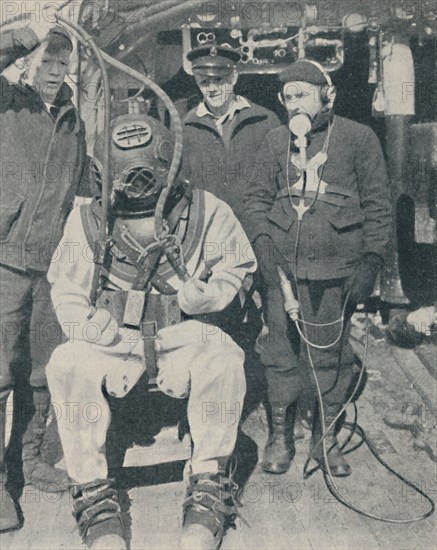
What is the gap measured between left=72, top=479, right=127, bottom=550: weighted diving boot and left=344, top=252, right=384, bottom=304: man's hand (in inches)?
60.0

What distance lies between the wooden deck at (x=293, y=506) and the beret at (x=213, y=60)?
6.97ft

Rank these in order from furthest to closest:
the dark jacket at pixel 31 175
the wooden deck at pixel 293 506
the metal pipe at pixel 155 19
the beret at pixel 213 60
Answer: the metal pipe at pixel 155 19
the beret at pixel 213 60
the dark jacket at pixel 31 175
the wooden deck at pixel 293 506

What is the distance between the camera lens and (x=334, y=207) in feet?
13.3

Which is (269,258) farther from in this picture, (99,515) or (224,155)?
(99,515)

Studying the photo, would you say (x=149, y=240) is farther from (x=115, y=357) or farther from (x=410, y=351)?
(x=410, y=351)

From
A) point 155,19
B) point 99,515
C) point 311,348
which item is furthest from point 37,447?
point 155,19

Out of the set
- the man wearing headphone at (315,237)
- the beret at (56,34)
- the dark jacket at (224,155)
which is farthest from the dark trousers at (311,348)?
the beret at (56,34)

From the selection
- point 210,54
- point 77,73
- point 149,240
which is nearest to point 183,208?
point 149,240

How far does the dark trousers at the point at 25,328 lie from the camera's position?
3.93 m

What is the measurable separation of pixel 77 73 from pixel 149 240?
102 inches

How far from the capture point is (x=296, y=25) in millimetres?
6133

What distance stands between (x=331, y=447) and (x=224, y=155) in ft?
6.00

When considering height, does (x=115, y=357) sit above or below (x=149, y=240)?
below

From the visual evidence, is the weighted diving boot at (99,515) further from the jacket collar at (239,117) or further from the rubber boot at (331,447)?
the jacket collar at (239,117)
